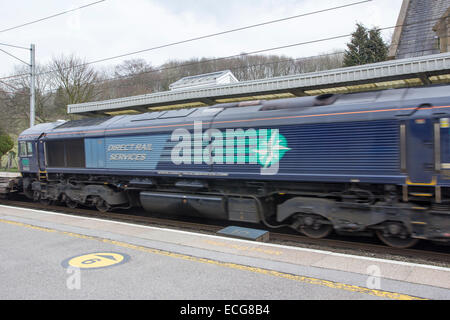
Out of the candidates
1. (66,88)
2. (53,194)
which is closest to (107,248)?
(53,194)

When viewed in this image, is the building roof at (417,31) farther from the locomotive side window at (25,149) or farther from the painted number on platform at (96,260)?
Answer: the painted number on platform at (96,260)

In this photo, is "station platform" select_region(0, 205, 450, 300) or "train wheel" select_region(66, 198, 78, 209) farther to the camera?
"train wheel" select_region(66, 198, 78, 209)

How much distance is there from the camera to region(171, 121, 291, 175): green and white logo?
7348 mm

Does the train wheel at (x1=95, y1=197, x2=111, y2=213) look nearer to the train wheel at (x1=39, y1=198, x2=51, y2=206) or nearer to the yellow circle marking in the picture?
the train wheel at (x1=39, y1=198, x2=51, y2=206)

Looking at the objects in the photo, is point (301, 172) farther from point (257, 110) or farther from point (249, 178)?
point (257, 110)

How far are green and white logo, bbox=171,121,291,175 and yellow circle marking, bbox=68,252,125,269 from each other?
3.40m

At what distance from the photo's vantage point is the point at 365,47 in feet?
95.2

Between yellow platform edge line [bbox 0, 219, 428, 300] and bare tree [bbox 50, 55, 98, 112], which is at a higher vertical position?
bare tree [bbox 50, 55, 98, 112]

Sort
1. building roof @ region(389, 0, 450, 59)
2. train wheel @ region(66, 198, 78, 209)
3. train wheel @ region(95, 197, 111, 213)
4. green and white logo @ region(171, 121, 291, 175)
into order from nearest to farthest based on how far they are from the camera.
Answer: green and white logo @ region(171, 121, 291, 175) → train wheel @ region(95, 197, 111, 213) → train wheel @ region(66, 198, 78, 209) → building roof @ region(389, 0, 450, 59)

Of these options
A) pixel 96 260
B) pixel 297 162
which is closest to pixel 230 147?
pixel 297 162

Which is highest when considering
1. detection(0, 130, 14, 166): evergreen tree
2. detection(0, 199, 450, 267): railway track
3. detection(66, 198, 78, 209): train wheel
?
detection(0, 130, 14, 166): evergreen tree

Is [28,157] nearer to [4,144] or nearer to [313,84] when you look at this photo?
[313,84]

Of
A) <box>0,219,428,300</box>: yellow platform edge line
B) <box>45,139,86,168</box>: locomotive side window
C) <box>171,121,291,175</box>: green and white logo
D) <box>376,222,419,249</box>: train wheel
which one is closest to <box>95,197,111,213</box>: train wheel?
<box>45,139,86,168</box>: locomotive side window
